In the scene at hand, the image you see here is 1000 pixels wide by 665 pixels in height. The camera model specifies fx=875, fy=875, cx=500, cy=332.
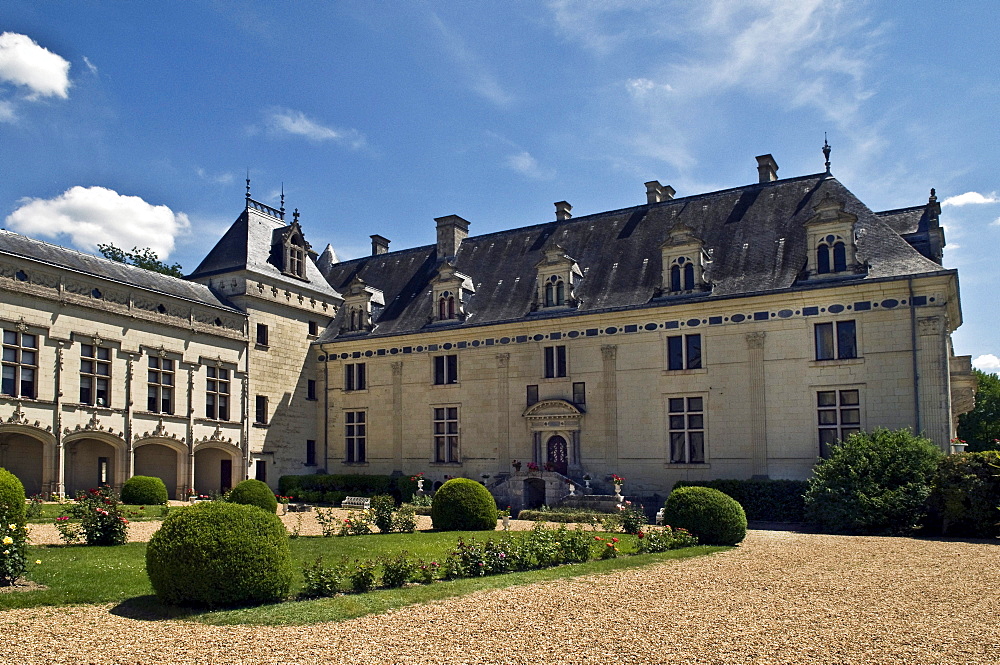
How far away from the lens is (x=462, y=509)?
18297mm

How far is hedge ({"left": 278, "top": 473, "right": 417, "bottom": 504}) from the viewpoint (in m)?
29.0

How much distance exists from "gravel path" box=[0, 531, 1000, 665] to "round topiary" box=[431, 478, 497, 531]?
22.3 feet

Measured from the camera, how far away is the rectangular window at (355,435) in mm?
32125

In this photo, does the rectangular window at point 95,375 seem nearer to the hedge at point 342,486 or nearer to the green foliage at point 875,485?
the hedge at point 342,486

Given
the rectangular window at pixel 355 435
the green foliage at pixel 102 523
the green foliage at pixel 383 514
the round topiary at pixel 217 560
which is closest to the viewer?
the round topiary at pixel 217 560

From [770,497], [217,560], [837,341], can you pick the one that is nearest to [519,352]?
[770,497]

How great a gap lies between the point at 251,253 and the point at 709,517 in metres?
20.9

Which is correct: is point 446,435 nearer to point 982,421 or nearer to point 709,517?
point 709,517

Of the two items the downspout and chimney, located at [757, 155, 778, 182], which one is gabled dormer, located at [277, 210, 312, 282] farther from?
the downspout

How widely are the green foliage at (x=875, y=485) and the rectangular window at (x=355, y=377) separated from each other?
17.1 m

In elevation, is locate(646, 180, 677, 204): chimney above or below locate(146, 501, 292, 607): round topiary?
above

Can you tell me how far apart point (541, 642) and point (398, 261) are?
2931 cm

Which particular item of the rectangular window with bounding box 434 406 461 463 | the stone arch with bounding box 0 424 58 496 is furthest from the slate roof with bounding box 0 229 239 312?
the rectangular window with bounding box 434 406 461 463

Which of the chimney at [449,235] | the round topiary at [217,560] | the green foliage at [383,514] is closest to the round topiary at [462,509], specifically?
the green foliage at [383,514]
